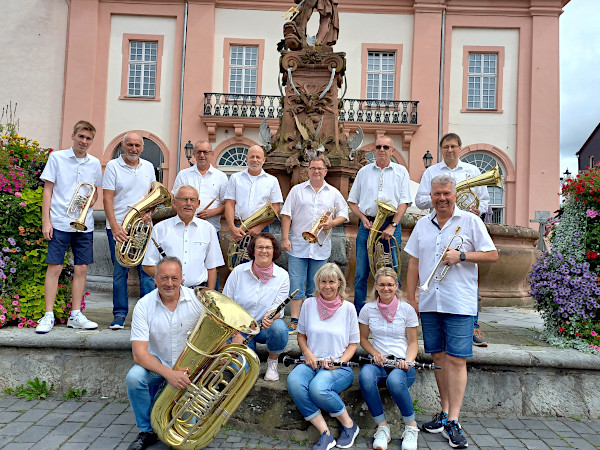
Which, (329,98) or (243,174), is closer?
(243,174)

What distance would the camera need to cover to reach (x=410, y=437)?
11.7 ft

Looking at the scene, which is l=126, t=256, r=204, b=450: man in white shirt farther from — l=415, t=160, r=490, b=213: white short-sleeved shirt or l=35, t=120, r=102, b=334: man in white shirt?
l=415, t=160, r=490, b=213: white short-sleeved shirt

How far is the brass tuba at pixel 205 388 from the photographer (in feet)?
10.7

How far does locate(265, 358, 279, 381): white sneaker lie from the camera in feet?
13.0

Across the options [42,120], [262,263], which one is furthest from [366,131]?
[262,263]

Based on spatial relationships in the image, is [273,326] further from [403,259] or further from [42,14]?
[42,14]

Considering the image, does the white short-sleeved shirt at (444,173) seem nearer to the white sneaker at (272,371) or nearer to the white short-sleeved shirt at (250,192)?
the white short-sleeved shirt at (250,192)

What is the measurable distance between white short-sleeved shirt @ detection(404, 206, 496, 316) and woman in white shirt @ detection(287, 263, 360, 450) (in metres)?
0.60

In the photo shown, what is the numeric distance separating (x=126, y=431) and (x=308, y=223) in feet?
7.65

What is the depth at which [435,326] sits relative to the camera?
3818 millimetres

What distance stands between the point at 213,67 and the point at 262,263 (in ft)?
61.0

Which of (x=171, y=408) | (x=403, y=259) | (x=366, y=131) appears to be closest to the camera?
(x=171, y=408)

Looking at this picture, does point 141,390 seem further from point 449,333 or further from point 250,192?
point 250,192

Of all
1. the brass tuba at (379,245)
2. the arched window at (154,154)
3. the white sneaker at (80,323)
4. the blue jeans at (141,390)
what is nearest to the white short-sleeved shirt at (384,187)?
the brass tuba at (379,245)
